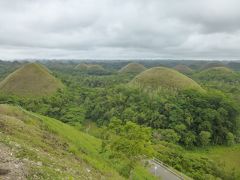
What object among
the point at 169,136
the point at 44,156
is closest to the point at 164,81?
the point at 169,136

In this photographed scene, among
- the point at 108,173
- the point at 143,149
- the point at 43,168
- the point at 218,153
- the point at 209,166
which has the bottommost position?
the point at 218,153

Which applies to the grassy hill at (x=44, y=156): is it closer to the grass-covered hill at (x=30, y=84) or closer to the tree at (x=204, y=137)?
the tree at (x=204, y=137)

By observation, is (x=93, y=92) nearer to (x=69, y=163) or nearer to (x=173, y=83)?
(x=173, y=83)

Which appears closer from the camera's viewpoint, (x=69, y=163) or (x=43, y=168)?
(x=43, y=168)

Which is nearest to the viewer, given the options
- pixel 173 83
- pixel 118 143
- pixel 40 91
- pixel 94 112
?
pixel 118 143

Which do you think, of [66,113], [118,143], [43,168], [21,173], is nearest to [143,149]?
[118,143]

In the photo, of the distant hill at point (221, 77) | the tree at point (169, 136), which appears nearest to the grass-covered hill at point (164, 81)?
the tree at point (169, 136)
